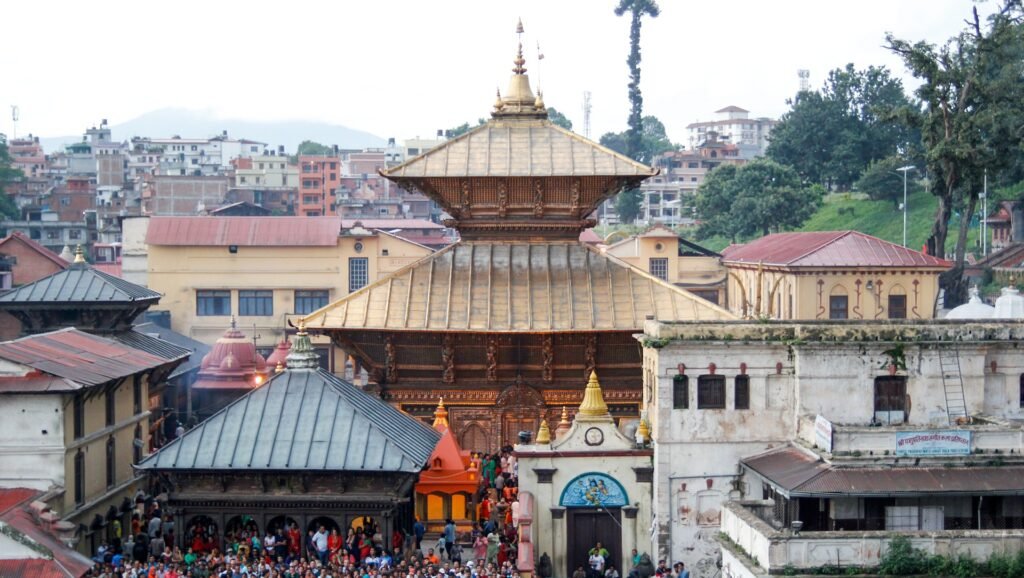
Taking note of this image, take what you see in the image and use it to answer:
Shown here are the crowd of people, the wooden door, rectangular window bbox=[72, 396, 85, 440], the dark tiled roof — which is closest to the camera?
the crowd of people

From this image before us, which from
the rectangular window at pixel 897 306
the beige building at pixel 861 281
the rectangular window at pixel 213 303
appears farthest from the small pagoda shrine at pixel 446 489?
the rectangular window at pixel 213 303

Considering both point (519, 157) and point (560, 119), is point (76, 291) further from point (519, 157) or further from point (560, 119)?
point (560, 119)

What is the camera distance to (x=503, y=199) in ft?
142

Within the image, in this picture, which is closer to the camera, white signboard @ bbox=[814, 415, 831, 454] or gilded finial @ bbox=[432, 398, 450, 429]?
white signboard @ bbox=[814, 415, 831, 454]

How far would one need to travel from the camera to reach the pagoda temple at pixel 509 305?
41656mm

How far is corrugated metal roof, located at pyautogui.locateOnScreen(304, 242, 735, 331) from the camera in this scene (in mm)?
41500

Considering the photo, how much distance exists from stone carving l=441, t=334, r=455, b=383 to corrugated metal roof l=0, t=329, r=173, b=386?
856cm

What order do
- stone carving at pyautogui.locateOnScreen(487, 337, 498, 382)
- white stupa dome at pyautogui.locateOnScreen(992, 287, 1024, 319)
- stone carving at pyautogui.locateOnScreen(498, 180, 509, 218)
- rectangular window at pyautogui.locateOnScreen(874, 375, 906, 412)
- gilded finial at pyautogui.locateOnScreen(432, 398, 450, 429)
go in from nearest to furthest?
rectangular window at pyautogui.locateOnScreen(874, 375, 906, 412) < gilded finial at pyautogui.locateOnScreen(432, 398, 450, 429) < stone carving at pyautogui.locateOnScreen(487, 337, 498, 382) < stone carving at pyautogui.locateOnScreen(498, 180, 509, 218) < white stupa dome at pyautogui.locateOnScreen(992, 287, 1024, 319)

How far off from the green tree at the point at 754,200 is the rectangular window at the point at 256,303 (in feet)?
120

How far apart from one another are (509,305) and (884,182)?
62.7 meters

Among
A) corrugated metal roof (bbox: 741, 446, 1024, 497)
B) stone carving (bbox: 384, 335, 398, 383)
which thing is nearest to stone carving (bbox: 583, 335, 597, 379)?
stone carving (bbox: 384, 335, 398, 383)

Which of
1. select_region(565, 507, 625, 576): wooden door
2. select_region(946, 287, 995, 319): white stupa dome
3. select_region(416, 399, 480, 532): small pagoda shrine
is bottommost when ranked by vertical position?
select_region(565, 507, 625, 576): wooden door

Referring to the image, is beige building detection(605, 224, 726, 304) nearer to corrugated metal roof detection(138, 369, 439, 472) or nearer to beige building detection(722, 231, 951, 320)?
beige building detection(722, 231, 951, 320)

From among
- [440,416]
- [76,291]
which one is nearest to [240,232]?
[76,291]
